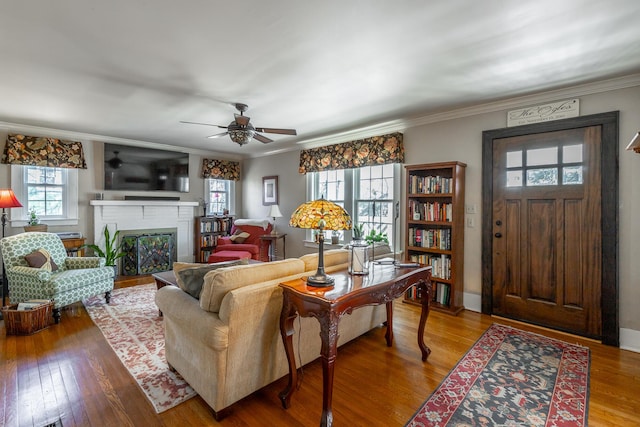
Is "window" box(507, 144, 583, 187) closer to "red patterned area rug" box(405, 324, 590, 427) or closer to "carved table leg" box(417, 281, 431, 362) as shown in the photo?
"red patterned area rug" box(405, 324, 590, 427)

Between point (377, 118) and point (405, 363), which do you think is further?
point (377, 118)

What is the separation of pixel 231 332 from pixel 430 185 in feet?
9.60

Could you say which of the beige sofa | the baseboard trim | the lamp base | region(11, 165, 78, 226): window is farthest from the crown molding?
the baseboard trim

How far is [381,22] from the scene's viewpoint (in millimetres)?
1904

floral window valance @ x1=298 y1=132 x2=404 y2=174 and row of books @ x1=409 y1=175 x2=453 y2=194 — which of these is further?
floral window valance @ x1=298 y1=132 x2=404 y2=174

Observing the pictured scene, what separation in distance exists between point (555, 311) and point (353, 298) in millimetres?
2590

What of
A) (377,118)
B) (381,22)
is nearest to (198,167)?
(377,118)

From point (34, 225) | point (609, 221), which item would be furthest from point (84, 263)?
point (609, 221)

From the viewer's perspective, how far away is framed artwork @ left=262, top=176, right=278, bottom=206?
6125mm

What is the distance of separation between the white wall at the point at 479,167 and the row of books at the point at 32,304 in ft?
11.9

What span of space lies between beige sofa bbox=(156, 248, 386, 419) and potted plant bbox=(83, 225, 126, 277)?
3.21 meters

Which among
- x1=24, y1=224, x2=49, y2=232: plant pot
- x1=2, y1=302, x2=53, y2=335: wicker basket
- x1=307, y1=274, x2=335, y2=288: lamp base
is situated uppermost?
x1=24, y1=224, x2=49, y2=232: plant pot

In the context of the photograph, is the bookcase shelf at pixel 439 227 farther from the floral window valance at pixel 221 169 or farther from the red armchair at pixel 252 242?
the floral window valance at pixel 221 169

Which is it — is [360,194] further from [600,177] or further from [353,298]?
[353,298]
